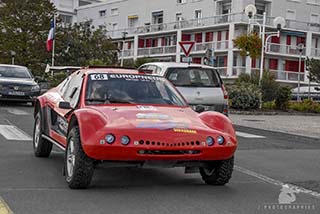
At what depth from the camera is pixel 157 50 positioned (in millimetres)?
65812

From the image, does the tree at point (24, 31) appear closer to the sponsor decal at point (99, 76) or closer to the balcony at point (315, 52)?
the balcony at point (315, 52)

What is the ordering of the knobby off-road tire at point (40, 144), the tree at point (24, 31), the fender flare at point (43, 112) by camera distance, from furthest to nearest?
the tree at point (24, 31) < the knobby off-road tire at point (40, 144) < the fender flare at point (43, 112)

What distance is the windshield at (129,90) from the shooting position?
7.97 meters

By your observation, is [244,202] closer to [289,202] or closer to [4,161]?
[289,202]

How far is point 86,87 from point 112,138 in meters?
1.62

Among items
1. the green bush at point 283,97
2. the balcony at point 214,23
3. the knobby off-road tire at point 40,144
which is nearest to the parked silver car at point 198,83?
the knobby off-road tire at point 40,144

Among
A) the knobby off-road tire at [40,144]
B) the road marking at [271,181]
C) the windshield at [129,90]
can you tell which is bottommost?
the road marking at [271,181]

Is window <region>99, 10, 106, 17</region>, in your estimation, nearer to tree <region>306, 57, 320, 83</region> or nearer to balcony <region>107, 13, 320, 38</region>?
balcony <region>107, 13, 320, 38</region>

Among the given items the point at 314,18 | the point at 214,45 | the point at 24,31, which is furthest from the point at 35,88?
the point at 314,18

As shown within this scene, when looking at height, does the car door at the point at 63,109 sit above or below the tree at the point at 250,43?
below

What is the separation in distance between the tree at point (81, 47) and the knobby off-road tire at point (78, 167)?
4455 cm

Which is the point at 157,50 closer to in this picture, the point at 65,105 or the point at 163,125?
the point at 65,105

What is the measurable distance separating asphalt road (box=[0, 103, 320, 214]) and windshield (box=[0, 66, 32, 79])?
12.0 meters

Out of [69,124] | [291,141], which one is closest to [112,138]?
[69,124]
